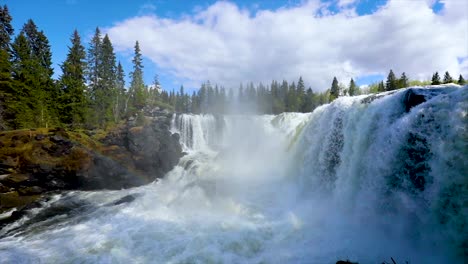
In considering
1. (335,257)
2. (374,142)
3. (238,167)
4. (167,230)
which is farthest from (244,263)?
(238,167)

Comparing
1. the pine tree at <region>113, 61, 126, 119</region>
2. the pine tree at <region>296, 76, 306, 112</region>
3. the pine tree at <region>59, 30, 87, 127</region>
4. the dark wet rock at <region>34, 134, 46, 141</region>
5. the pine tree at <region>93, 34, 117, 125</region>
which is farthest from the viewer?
the pine tree at <region>296, 76, 306, 112</region>

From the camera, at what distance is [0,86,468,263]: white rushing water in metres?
8.23

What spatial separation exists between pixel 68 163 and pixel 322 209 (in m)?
21.7

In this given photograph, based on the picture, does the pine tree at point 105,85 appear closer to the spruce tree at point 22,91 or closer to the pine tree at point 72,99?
the pine tree at point 72,99

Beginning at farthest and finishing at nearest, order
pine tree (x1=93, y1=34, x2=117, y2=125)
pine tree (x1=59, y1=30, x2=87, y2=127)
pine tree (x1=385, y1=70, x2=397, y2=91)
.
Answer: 1. pine tree (x1=385, y1=70, x2=397, y2=91)
2. pine tree (x1=93, y1=34, x2=117, y2=125)
3. pine tree (x1=59, y1=30, x2=87, y2=127)

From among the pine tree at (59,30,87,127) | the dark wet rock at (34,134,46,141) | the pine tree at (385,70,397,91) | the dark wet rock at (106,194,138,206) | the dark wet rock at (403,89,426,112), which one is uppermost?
the pine tree at (385,70,397,91)

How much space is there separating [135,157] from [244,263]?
21534 mm

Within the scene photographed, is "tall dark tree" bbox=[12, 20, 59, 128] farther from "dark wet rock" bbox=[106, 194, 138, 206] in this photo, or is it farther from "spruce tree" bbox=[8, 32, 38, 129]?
"dark wet rock" bbox=[106, 194, 138, 206]

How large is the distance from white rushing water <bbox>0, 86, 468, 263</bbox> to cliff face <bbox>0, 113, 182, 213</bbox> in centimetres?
250

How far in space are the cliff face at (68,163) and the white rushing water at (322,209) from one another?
2497 millimetres

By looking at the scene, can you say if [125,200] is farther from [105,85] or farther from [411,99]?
[105,85]

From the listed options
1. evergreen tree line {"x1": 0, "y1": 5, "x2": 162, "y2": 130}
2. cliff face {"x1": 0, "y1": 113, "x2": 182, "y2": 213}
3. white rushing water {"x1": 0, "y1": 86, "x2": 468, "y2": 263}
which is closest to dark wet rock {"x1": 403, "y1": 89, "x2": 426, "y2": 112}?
white rushing water {"x1": 0, "y1": 86, "x2": 468, "y2": 263}

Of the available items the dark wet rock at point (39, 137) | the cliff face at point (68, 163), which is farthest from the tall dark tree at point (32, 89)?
the dark wet rock at point (39, 137)

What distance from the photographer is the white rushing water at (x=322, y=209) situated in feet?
27.0
